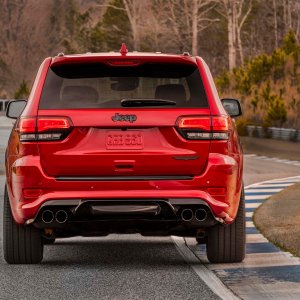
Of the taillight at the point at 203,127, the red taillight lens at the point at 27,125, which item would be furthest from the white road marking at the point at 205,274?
the red taillight lens at the point at 27,125

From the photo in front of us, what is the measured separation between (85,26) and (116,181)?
329 feet

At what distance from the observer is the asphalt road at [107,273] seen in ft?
27.1

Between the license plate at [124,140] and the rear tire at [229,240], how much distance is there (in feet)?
3.75

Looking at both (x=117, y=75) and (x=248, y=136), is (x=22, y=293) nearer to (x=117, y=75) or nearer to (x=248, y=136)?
(x=117, y=75)

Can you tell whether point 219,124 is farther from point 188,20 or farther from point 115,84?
point 188,20

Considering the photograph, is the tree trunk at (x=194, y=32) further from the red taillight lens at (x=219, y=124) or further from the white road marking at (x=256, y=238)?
the red taillight lens at (x=219, y=124)

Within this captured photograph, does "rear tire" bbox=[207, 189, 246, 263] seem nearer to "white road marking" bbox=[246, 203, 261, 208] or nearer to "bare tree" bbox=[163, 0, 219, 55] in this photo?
"white road marking" bbox=[246, 203, 261, 208]

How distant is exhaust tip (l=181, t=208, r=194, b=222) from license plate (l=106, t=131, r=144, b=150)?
2.04 feet

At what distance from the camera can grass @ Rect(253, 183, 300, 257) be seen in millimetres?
11041

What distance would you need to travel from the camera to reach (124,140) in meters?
8.96

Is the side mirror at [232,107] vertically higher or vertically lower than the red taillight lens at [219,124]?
higher

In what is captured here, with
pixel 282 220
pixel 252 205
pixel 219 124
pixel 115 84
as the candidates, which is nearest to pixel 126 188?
pixel 219 124

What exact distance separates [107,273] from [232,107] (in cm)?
198

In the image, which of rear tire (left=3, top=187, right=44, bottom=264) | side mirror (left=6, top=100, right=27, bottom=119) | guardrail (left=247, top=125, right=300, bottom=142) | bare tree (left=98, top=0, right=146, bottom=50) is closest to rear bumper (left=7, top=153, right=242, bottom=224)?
rear tire (left=3, top=187, right=44, bottom=264)
